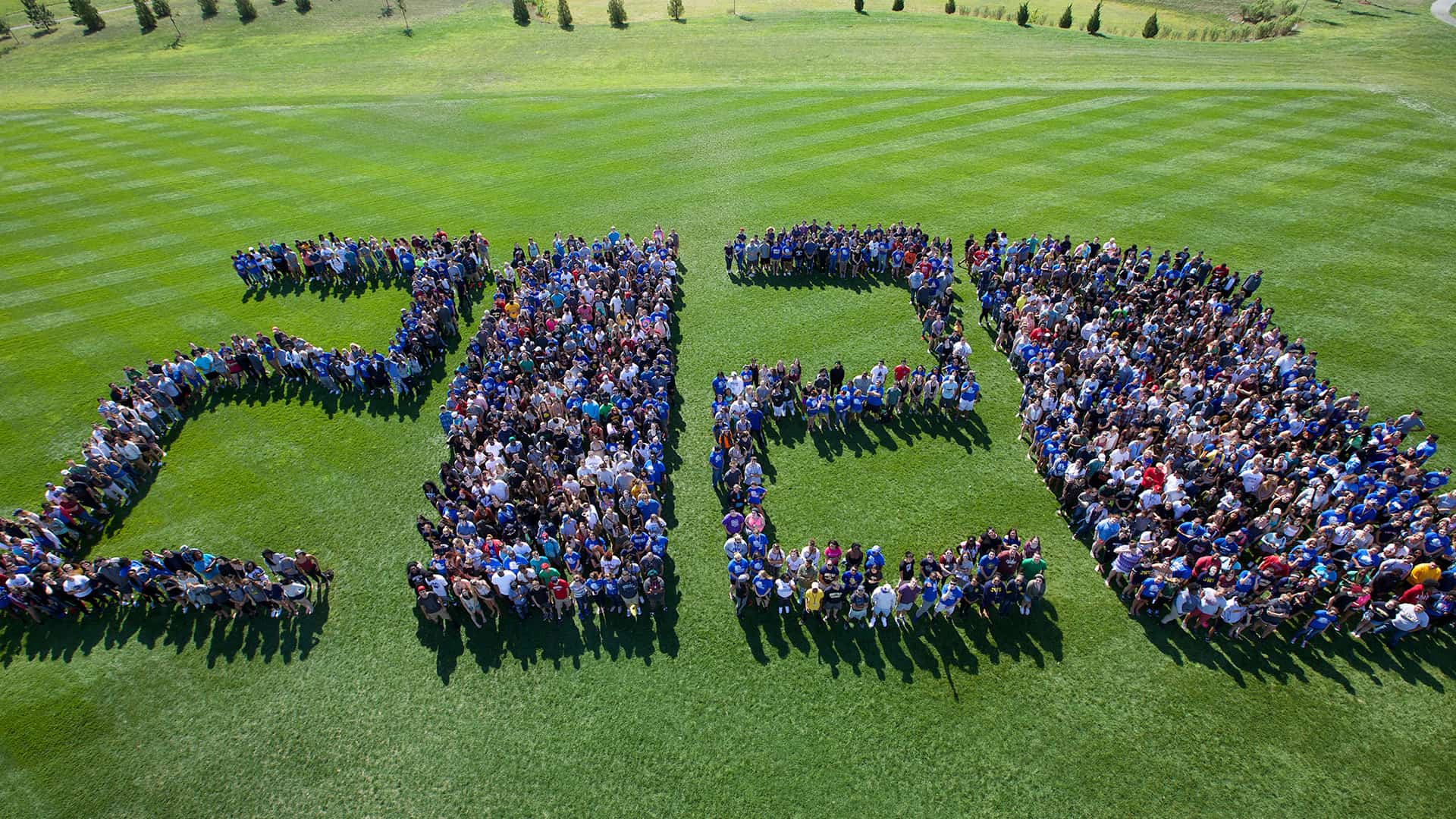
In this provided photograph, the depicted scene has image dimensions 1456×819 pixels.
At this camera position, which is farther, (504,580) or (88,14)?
(88,14)

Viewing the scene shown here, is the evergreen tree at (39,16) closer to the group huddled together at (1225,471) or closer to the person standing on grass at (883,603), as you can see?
the group huddled together at (1225,471)

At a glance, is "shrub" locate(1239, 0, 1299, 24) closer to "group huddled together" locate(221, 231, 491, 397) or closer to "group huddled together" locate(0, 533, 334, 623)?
"group huddled together" locate(221, 231, 491, 397)

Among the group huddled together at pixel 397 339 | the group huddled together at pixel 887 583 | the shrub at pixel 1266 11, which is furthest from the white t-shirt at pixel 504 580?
the shrub at pixel 1266 11

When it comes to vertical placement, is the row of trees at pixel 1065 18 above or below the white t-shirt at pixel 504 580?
above

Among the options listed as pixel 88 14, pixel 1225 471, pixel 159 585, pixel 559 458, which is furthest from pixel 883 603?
pixel 88 14

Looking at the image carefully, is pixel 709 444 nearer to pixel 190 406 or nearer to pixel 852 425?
pixel 852 425
